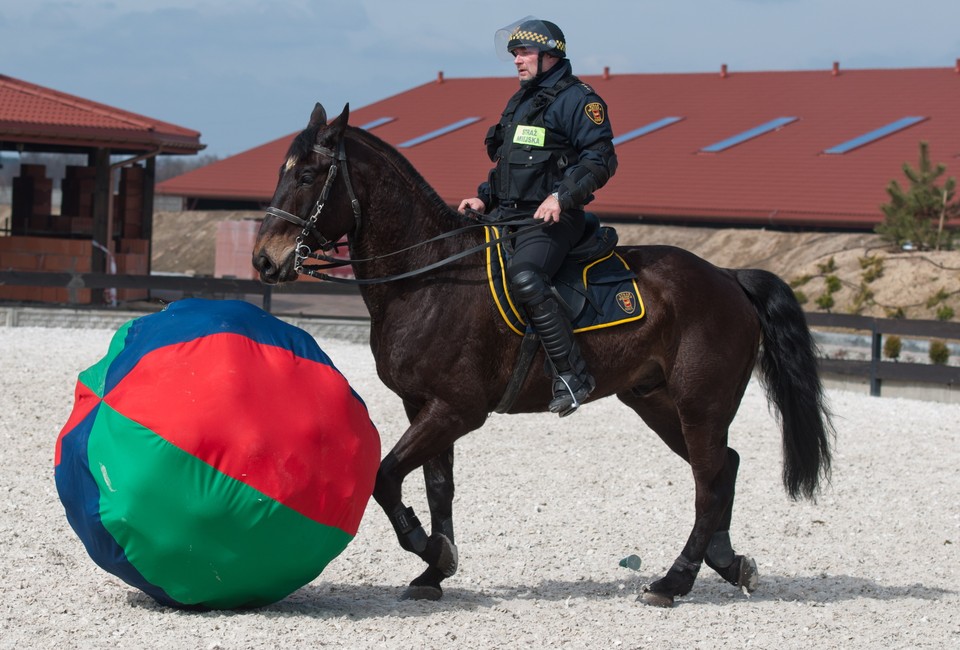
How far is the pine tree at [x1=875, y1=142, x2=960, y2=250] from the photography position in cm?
2484

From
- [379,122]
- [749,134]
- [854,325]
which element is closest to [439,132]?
[379,122]

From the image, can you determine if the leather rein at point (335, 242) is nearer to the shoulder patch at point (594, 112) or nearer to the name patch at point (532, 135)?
the name patch at point (532, 135)

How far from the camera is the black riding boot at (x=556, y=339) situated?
20.1ft

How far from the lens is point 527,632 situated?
5.62m

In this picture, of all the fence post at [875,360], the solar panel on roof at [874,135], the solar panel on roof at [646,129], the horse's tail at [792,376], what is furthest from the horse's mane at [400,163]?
the solar panel on roof at [646,129]

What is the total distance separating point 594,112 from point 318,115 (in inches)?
54.0

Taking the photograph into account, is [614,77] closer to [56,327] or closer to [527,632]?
[56,327]

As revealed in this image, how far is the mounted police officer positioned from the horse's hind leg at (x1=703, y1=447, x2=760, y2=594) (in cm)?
124

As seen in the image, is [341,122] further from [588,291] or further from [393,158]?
[588,291]

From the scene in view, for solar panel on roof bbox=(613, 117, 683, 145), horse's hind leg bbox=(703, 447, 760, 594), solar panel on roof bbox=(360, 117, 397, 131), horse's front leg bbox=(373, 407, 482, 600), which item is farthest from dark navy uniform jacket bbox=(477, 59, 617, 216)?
solar panel on roof bbox=(360, 117, 397, 131)

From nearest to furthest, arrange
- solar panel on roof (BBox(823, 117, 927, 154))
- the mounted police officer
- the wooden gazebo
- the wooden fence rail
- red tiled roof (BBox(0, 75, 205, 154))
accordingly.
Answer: the mounted police officer < the wooden fence rail < red tiled roof (BBox(0, 75, 205, 154)) < the wooden gazebo < solar panel on roof (BBox(823, 117, 927, 154))

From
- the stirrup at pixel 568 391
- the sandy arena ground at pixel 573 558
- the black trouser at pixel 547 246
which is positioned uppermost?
the black trouser at pixel 547 246

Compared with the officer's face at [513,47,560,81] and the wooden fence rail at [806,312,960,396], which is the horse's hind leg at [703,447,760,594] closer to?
the officer's face at [513,47,560,81]

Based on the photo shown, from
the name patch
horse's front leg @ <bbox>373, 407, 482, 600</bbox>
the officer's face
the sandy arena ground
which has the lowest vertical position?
the sandy arena ground
